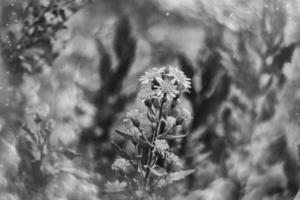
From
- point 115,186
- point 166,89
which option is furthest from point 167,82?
point 115,186

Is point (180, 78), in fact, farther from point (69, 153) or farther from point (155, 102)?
point (69, 153)

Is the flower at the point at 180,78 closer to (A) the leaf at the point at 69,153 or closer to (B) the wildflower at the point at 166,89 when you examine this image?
(B) the wildflower at the point at 166,89

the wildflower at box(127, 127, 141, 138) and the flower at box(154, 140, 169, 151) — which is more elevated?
the wildflower at box(127, 127, 141, 138)

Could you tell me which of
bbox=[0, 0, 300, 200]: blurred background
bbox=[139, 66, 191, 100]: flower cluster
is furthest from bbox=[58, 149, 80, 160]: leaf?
bbox=[139, 66, 191, 100]: flower cluster

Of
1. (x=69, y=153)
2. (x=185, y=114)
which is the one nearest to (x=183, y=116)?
(x=185, y=114)

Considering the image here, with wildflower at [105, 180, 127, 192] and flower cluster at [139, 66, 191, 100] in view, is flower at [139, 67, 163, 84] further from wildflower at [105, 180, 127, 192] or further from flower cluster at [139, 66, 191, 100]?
wildflower at [105, 180, 127, 192]
